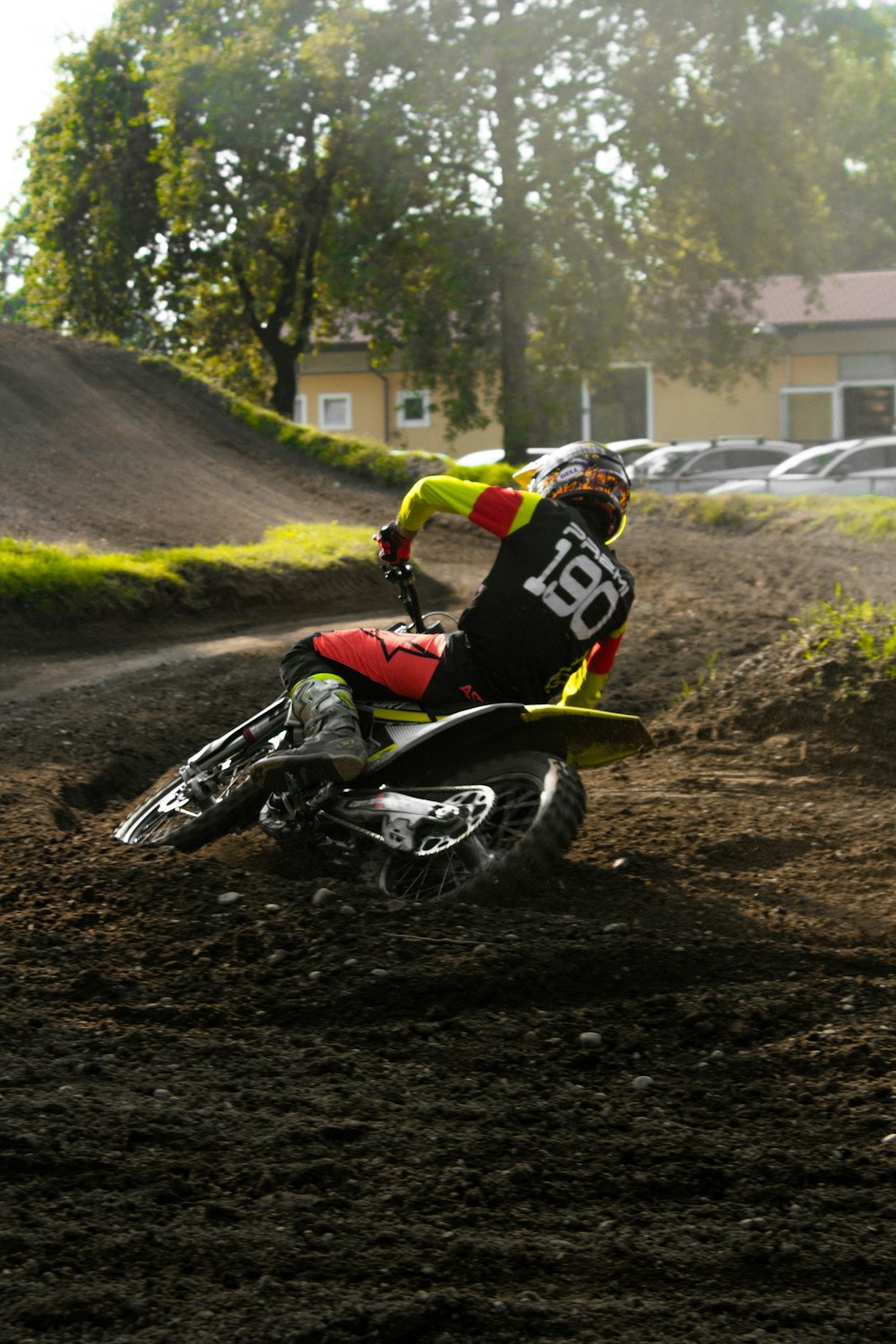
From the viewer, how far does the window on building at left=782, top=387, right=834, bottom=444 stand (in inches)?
1702

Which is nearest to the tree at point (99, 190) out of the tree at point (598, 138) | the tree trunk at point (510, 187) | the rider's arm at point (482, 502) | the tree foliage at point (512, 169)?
the tree foliage at point (512, 169)

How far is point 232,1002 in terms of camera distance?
12.7 ft

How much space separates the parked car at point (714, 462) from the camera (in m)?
30.2

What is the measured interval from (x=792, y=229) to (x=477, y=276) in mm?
5147

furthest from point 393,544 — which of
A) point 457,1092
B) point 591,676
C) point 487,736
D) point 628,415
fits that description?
point 628,415

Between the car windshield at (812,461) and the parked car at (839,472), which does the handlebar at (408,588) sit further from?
the car windshield at (812,461)

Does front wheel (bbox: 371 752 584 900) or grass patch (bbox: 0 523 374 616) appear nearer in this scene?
front wheel (bbox: 371 752 584 900)

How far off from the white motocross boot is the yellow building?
36.7 meters

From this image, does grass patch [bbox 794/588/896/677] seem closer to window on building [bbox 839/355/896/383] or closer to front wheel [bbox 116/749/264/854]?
front wheel [bbox 116/749/264/854]

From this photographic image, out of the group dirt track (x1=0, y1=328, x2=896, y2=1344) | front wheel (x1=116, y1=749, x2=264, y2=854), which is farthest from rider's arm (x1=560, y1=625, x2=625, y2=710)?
front wheel (x1=116, y1=749, x2=264, y2=854)

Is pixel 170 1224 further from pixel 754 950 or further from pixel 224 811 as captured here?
pixel 224 811

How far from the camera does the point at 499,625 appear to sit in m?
5.20

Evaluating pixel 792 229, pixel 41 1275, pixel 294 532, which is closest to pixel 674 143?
pixel 792 229

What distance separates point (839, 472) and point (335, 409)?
920 inches
